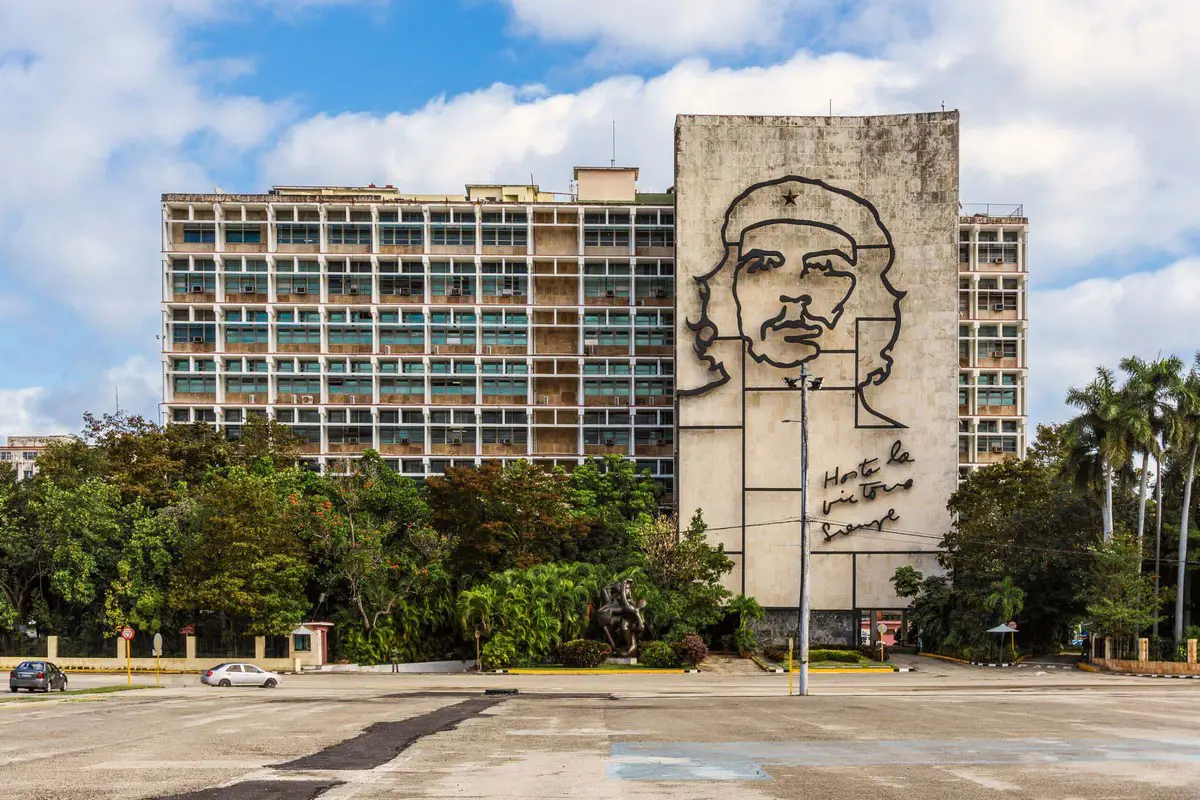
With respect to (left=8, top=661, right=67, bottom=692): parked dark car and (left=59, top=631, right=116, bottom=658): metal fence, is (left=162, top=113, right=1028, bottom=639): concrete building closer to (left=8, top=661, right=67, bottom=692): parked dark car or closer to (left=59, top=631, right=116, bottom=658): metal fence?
(left=59, top=631, right=116, bottom=658): metal fence

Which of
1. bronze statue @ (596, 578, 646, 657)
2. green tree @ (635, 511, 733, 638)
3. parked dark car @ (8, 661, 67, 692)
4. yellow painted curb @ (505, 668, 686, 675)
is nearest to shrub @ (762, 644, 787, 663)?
green tree @ (635, 511, 733, 638)

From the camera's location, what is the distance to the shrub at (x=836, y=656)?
6981 centimetres

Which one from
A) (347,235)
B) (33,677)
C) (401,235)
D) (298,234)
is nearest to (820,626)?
(401,235)

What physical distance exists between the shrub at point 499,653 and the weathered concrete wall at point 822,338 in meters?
22.2

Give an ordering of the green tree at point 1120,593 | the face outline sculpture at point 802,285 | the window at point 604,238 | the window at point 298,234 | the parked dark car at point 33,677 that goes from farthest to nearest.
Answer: the window at point 604,238 → the window at point 298,234 → the face outline sculpture at point 802,285 → the green tree at point 1120,593 → the parked dark car at point 33,677

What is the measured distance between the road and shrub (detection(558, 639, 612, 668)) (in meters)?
20.7

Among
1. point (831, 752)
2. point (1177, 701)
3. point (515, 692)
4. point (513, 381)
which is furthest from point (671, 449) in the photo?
point (831, 752)

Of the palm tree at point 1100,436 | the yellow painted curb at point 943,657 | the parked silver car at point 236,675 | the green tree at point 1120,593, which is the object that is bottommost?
the yellow painted curb at point 943,657

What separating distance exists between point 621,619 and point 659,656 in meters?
3.01

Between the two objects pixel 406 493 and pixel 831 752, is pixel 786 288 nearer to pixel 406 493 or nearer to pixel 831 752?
pixel 406 493

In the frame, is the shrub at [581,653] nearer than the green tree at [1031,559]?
Yes

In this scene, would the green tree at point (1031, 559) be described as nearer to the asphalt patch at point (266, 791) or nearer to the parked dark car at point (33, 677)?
the parked dark car at point (33, 677)

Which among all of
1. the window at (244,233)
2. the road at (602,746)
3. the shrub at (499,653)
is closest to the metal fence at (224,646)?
the shrub at (499,653)

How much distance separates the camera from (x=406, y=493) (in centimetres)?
7750
